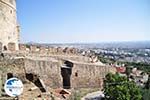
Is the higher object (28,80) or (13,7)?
(13,7)

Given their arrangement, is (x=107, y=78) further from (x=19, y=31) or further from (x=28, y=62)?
(x=19, y=31)

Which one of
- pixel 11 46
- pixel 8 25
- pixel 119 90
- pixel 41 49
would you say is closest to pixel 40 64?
pixel 11 46

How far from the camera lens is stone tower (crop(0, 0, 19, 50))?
16913 millimetres

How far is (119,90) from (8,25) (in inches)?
242

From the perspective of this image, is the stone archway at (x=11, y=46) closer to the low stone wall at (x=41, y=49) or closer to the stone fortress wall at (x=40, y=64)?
the stone fortress wall at (x=40, y=64)

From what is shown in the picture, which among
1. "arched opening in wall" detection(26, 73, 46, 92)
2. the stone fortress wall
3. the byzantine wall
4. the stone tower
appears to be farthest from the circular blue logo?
the stone tower

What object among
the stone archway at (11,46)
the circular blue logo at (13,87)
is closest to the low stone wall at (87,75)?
the stone archway at (11,46)

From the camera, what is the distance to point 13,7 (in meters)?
18.3

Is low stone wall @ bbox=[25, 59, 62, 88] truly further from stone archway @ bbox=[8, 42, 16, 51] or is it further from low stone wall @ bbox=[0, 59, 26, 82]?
stone archway @ bbox=[8, 42, 16, 51]

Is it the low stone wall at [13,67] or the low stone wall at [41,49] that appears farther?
the low stone wall at [41,49]

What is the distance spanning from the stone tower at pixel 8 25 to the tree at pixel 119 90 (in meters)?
4.64

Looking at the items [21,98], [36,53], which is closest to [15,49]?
[36,53]

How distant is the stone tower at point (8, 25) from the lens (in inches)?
666

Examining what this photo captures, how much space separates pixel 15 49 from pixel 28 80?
11.9 feet
